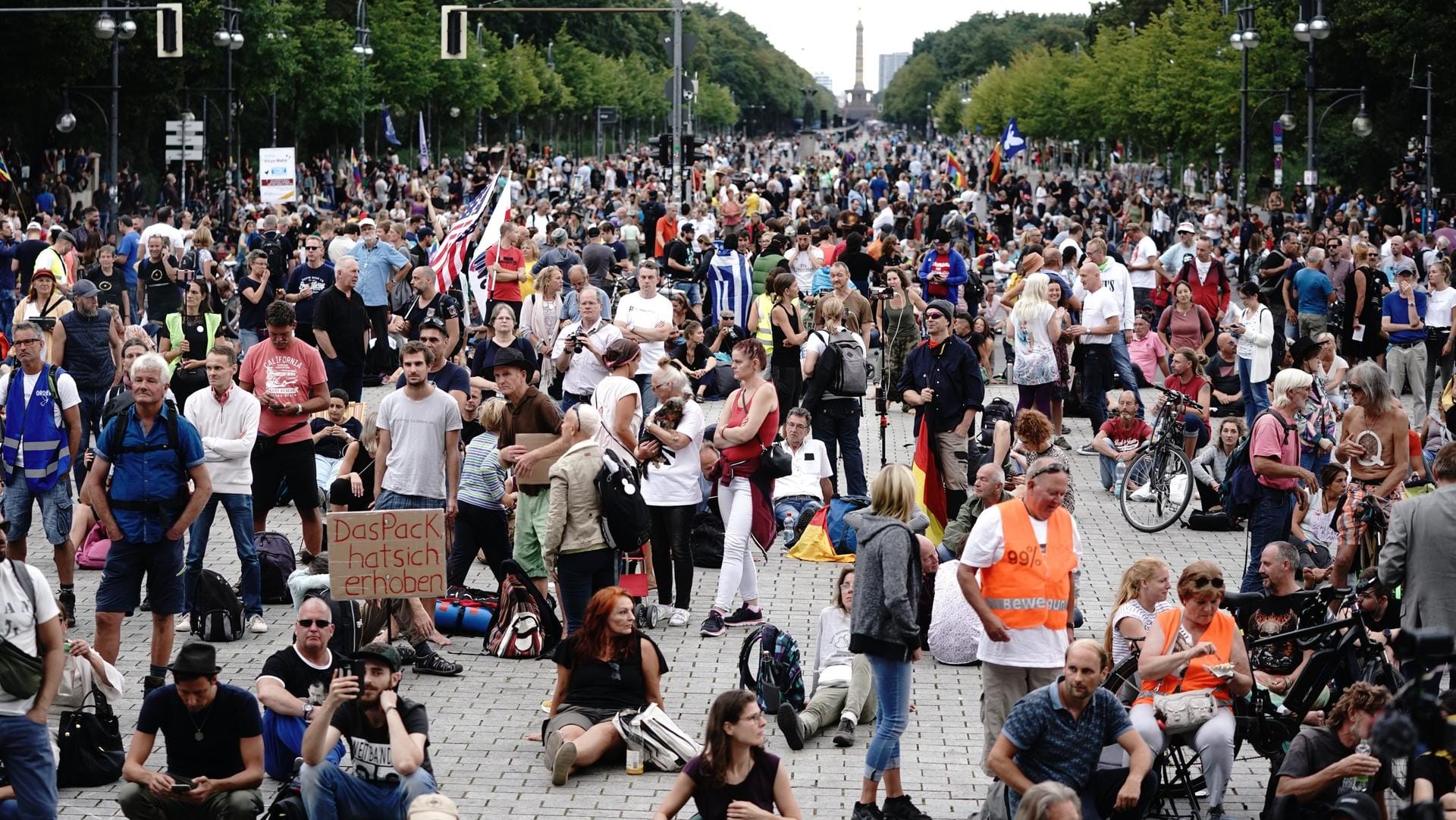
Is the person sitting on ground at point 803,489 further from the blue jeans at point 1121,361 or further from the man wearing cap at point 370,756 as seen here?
the man wearing cap at point 370,756

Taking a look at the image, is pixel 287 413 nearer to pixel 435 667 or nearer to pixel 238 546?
pixel 238 546

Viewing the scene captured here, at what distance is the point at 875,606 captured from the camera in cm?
912

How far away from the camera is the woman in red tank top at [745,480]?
12.6 m

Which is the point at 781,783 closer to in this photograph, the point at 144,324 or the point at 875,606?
the point at 875,606

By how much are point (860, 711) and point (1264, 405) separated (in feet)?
30.7

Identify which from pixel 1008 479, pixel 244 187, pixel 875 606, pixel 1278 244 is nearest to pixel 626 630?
pixel 875 606

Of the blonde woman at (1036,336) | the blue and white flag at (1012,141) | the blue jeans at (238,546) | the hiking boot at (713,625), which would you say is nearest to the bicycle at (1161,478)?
the blonde woman at (1036,336)

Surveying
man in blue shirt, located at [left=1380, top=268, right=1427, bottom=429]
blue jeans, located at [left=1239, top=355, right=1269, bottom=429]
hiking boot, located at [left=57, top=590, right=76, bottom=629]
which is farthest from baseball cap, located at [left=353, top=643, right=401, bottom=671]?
man in blue shirt, located at [left=1380, top=268, right=1427, bottom=429]

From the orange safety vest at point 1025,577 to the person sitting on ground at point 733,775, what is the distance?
146 cm

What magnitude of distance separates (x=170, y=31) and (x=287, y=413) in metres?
22.2

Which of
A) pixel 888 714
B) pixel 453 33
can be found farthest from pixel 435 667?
pixel 453 33

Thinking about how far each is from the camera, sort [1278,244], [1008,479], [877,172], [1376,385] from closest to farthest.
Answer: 1. [1376,385]
2. [1008,479]
3. [1278,244]
4. [877,172]

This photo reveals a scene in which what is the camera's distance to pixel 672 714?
1091 cm

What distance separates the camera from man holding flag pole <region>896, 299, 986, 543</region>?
1437 centimetres
